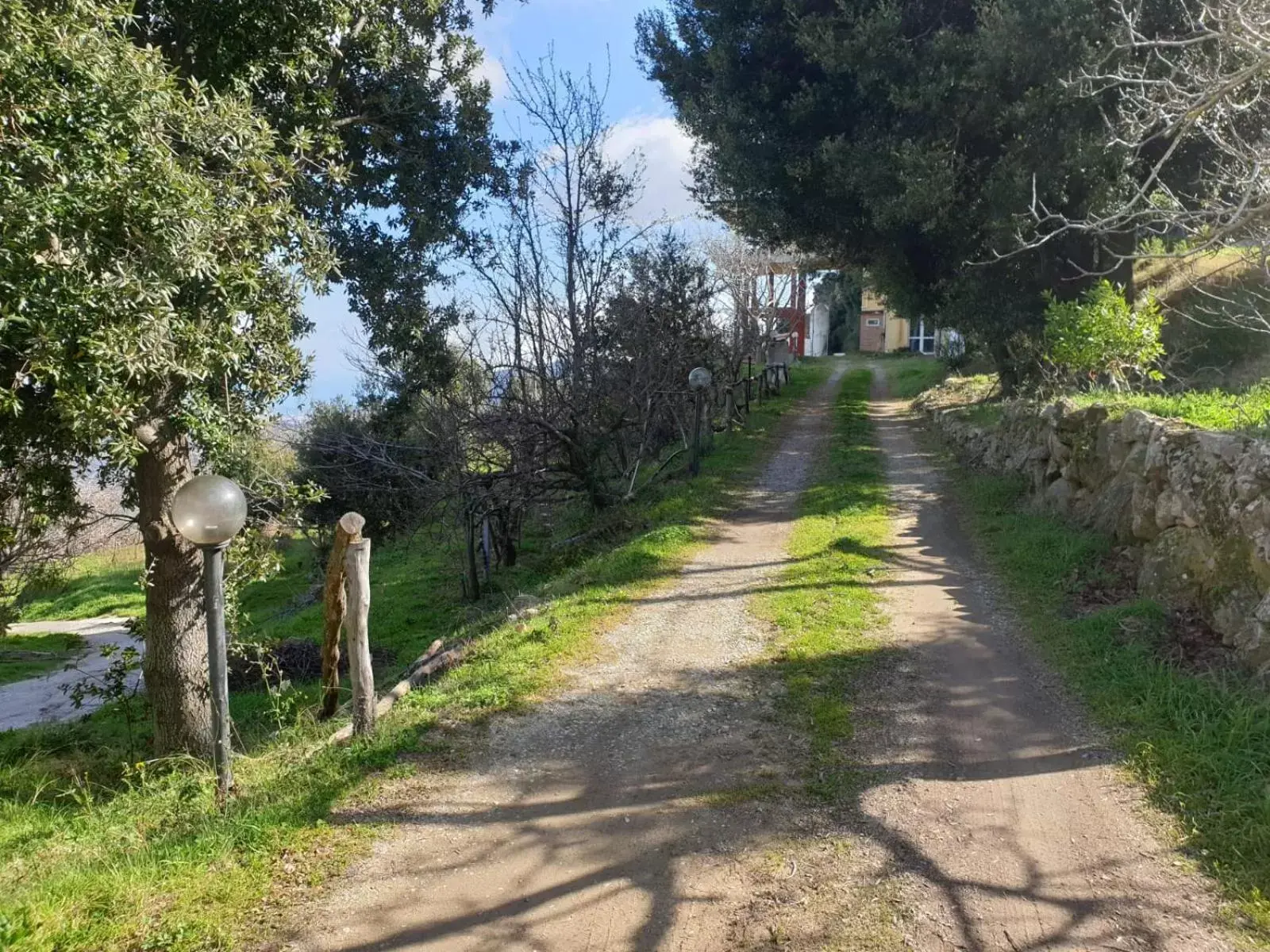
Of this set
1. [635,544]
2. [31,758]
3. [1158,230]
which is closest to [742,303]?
[1158,230]

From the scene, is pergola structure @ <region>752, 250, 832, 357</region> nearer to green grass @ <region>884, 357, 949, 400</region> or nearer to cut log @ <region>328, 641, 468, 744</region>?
green grass @ <region>884, 357, 949, 400</region>

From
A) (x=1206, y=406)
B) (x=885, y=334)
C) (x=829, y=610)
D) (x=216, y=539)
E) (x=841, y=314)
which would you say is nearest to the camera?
(x=216, y=539)

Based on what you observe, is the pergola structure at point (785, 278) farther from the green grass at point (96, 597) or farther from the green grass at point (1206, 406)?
the green grass at point (96, 597)

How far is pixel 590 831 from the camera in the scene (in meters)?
4.53

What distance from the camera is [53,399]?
5.30 meters

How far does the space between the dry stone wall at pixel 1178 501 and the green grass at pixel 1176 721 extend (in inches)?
16.3

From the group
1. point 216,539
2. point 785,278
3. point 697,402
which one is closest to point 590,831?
point 216,539

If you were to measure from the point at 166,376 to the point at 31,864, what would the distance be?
3.06m

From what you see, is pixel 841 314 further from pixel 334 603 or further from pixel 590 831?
pixel 590 831

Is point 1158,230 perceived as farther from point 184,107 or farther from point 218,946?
point 218,946

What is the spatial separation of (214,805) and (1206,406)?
31.4 ft

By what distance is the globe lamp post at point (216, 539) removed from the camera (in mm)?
4914

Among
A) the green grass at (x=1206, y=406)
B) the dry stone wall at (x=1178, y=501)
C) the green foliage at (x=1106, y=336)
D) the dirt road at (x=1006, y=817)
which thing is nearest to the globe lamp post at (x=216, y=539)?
the dirt road at (x=1006, y=817)

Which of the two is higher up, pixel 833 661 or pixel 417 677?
pixel 833 661
